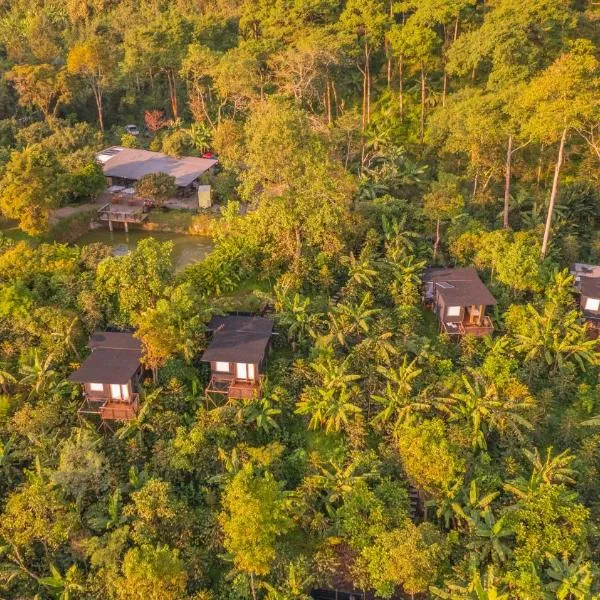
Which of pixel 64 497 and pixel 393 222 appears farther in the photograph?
pixel 393 222

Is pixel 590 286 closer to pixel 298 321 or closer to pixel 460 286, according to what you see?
pixel 460 286

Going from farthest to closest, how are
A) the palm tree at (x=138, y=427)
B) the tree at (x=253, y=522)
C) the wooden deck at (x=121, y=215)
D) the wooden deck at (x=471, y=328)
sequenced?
the wooden deck at (x=121, y=215), the wooden deck at (x=471, y=328), the palm tree at (x=138, y=427), the tree at (x=253, y=522)

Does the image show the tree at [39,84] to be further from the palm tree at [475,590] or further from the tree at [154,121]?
the palm tree at [475,590]

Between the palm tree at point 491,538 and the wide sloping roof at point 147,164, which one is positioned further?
the wide sloping roof at point 147,164

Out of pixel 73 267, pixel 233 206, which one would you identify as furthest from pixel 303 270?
pixel 73 267

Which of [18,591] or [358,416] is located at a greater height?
[358,416]

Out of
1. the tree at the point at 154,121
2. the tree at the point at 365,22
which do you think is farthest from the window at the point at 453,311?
the tree at the point at 154,121

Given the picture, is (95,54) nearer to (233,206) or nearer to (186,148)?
(186,148)
